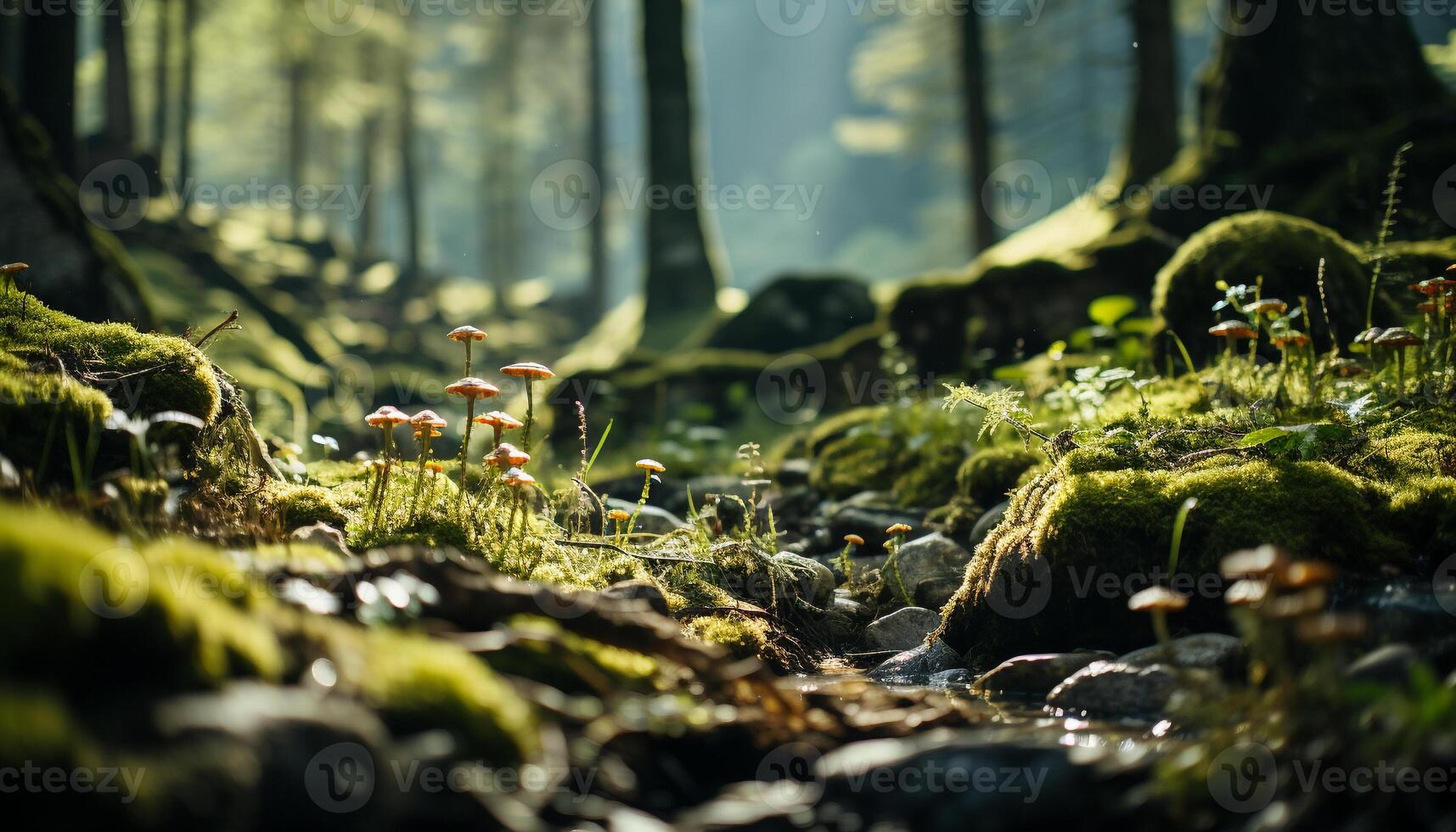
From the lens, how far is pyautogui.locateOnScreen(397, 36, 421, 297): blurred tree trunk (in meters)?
29.5

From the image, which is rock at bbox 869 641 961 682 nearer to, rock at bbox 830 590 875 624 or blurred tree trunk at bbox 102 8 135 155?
rock at bbox 830 590 875 624

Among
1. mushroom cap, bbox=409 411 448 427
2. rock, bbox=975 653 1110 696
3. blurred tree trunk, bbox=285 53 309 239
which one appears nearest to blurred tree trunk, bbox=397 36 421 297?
blurred tree trunk, bbox=285 53 309 239

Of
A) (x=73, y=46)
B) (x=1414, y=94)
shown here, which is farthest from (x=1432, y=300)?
(x=73, y=46)

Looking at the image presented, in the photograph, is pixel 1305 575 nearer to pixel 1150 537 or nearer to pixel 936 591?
pixel 1150 537

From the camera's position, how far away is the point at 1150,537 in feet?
12.6

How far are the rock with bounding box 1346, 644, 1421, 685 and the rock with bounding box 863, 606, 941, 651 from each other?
2108 millimetres

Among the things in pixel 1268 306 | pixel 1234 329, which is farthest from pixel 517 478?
pixel 1268 306

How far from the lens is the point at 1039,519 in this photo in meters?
4.10

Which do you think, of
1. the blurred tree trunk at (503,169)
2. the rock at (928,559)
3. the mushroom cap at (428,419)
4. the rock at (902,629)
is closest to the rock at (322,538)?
the mushroom cap at (428,419)

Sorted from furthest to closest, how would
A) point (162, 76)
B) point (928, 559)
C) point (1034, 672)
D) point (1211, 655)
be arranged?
point (162, 76) < point (928, 559) < point (1034, 672) < point (1211, 655)

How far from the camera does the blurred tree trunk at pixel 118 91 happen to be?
806 inches

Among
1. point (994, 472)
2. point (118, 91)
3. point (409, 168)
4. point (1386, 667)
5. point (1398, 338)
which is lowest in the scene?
point (994, 472)

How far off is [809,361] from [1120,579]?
6.62m

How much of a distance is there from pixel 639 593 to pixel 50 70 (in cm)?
1002
